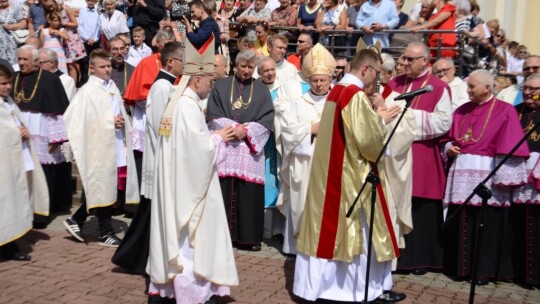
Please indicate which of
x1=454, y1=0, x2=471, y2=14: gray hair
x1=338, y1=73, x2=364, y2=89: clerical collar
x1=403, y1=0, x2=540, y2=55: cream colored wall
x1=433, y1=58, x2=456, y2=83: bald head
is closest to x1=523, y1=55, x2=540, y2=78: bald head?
x1=433, y1=58, x2=456, y2=83: bald head

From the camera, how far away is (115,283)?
282 inches

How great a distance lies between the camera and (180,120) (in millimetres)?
6129

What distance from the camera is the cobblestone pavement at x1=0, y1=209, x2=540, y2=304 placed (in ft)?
22.3

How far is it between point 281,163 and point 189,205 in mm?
2758

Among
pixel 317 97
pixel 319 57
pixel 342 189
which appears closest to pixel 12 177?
pixel 317 97

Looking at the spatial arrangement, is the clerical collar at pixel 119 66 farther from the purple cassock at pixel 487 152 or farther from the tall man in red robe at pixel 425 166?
the purple cassock at pixel 487 152

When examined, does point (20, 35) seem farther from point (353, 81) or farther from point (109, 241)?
point (353, 81)

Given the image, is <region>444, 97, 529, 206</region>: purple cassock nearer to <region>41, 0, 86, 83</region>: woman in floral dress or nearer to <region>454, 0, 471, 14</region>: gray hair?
<region>454, 0, 471, 14</region>: gray hair

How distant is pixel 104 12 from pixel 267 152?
6.62 metres

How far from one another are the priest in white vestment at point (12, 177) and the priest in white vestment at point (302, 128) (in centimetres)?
295

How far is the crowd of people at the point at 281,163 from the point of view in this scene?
6.24m

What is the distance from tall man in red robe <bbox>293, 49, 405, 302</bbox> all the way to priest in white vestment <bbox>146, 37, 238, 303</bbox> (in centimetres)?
81

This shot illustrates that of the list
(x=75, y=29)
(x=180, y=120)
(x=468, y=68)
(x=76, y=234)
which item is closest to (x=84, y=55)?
(x=75, y=29)

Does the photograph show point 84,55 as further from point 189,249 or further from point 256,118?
point 189,249
